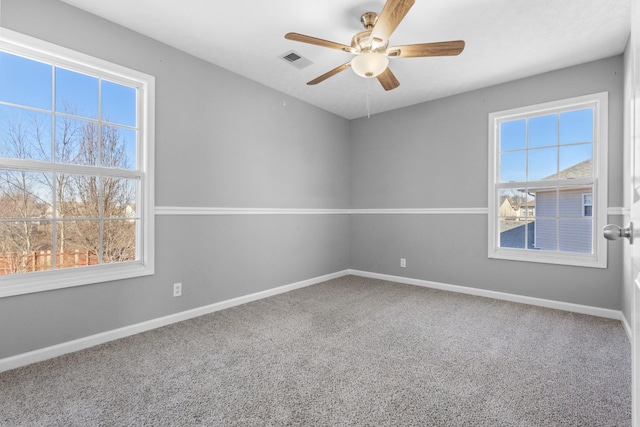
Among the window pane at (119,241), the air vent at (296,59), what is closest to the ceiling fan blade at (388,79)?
the air vent at (296,59)

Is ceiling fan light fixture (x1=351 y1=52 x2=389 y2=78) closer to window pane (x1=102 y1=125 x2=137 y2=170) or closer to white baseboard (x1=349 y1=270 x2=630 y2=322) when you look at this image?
window pane (x1=102 y1=125 x2=137 y2=170)

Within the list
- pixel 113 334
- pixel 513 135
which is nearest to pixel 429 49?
pixel 513 135

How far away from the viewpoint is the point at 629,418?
1498 millimetres

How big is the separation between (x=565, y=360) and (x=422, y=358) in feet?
3.18

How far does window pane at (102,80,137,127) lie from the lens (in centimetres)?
248

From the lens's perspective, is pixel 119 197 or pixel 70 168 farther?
pixel 119 197

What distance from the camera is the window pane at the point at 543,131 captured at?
130 inches

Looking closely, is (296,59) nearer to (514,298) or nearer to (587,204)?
(587,204)

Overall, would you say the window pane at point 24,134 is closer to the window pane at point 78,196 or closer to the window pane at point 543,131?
the window pane at point 78,196

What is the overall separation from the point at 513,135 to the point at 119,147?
159 inches

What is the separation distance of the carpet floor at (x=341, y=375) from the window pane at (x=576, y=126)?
1.77 meters

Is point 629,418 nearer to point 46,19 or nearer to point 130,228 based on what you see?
point 130,228

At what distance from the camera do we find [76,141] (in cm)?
231

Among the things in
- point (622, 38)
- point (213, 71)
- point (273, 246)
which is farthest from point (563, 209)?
point (213, 71)
